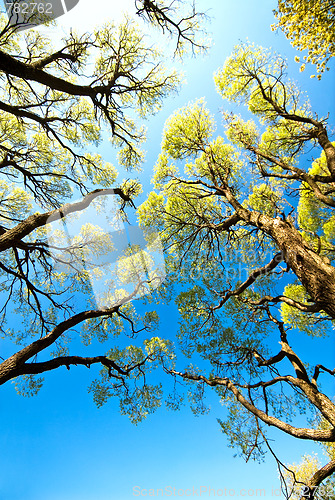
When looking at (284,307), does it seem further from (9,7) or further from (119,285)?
(9,7)

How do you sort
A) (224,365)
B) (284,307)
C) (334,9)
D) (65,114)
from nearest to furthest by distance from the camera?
(334,9), (224,365), (65,114), (284,307)

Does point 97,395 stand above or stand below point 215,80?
below

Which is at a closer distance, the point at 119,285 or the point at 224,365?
the point at 224,365

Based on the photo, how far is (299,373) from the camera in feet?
12.5

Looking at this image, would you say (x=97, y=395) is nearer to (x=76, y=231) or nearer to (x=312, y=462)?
(x=76, y=231)

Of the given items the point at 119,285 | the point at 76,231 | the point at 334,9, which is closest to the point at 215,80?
the point at 334,9

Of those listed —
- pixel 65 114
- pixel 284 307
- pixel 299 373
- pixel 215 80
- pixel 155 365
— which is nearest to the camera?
pixel 299 373

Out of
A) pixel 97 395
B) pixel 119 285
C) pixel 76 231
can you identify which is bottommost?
pixel 97 395

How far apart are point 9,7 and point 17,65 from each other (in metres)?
1.99

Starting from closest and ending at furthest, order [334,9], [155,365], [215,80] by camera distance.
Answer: [334,9] < [155,365] < [215,80]


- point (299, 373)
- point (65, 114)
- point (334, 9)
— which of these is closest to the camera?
point (299, 373)

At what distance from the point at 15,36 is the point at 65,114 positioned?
6.96 feet

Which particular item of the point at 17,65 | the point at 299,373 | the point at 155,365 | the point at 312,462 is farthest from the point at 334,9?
the point at 312,462

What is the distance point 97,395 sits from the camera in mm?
6598
